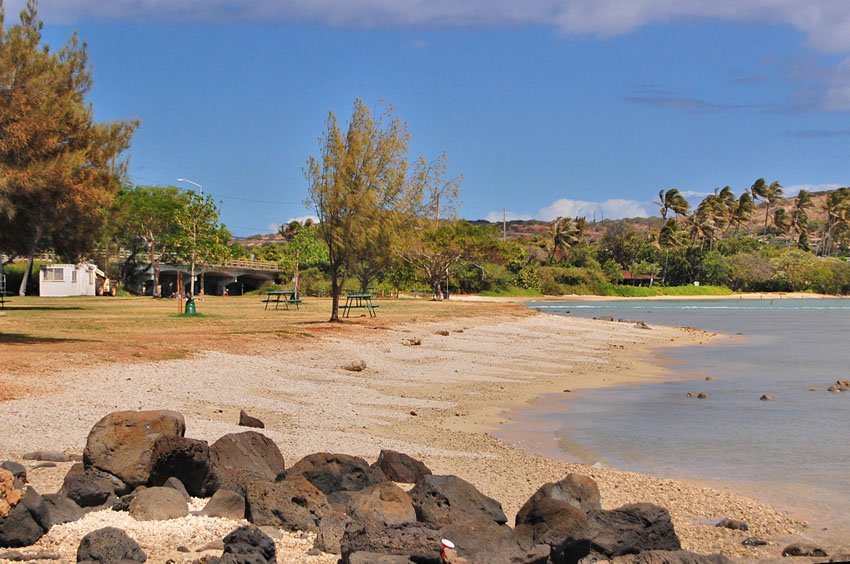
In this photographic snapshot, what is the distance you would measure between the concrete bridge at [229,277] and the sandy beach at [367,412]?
59479 mm

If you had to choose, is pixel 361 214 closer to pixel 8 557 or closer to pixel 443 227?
pixel 8 557

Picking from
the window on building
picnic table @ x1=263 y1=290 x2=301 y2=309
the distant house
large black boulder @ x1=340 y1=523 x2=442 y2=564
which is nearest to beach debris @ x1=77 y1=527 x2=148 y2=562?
large black boulder @ x1=340 y1=523 x2=442 y2=564

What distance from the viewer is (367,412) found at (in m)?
16.2

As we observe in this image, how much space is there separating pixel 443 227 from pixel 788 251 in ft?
275

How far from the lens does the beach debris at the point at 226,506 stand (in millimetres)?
8625

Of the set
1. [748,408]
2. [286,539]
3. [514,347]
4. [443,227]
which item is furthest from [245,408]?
[443,227]

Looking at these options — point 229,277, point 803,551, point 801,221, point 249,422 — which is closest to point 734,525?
point 803,551

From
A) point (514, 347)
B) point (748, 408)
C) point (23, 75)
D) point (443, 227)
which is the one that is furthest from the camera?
point (443, 227)

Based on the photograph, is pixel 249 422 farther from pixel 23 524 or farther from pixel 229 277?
pixel 229 277

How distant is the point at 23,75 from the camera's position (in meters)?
21.5

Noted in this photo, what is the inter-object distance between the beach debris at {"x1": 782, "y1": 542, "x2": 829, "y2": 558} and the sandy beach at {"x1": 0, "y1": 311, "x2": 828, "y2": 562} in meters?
0.13

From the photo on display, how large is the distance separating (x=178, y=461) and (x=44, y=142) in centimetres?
1494

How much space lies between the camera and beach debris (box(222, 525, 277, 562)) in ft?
23.4

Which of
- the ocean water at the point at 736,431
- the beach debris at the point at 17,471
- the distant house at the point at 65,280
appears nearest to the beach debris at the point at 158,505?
the beach debris at the point at 17,471
